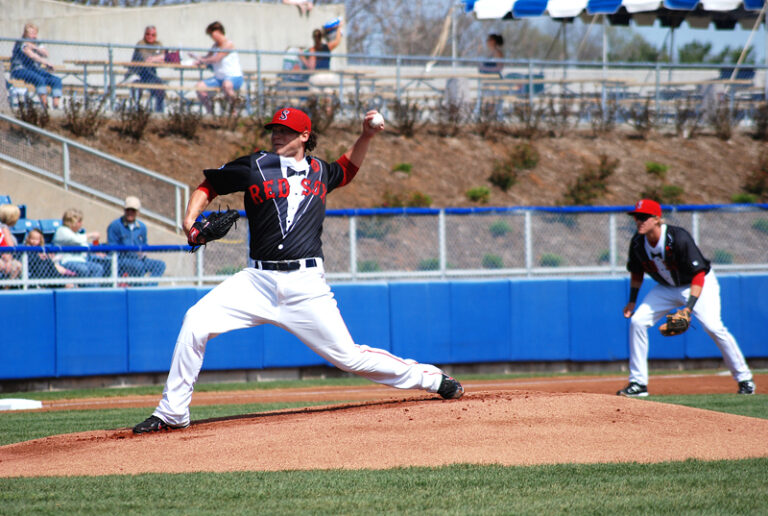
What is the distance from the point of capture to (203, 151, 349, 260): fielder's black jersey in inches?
247

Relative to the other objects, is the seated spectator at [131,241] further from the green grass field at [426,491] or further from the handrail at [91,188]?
the green grass field at [426,491]

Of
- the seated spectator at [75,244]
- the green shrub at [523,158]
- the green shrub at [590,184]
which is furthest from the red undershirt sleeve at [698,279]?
the green shrub at [523,158]

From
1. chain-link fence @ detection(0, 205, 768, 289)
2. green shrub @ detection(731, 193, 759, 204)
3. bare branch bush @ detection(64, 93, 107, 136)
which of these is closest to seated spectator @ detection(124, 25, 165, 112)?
bare branch bush @ detection(64, 93, 107, 136)

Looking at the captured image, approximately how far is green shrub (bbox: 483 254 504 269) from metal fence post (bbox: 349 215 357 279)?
1961 millimetres

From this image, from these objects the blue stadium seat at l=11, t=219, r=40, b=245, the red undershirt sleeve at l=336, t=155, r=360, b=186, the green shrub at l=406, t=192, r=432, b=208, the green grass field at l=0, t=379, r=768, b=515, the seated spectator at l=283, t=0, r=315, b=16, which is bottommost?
the green grass field at l=0, t=379, r=768, b=515

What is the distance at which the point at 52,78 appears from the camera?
18.0 metres

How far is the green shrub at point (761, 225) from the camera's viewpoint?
1401 centimetres

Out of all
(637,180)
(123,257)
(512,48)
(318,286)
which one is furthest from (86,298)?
(512,48)

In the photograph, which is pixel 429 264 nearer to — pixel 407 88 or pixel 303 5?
pixel 407 88

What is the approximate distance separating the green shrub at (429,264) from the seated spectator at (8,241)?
534 cm

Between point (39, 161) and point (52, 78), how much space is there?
132 inches

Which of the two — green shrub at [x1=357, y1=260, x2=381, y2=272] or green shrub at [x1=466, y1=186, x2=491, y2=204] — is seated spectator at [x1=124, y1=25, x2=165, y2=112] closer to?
green shrub at [x1=466, y1=186, x2=491, y2=204]

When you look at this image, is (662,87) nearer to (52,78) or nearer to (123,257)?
(52,78)

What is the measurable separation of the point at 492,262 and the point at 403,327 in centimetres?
162
